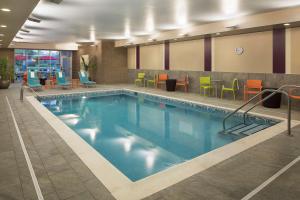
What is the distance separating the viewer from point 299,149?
3936 mm

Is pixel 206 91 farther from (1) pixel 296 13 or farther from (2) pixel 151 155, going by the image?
(2) pixel 151 155

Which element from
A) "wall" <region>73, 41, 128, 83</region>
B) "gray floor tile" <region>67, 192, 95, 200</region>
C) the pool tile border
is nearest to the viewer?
"gray floor tile" <region>67, 192, 95, 200</region>

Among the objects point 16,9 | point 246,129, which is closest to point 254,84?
point 246,129

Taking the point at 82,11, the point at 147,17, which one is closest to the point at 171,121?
the point at 147,17

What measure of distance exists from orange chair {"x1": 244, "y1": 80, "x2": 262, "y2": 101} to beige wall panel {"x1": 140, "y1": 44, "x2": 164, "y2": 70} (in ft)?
17.9

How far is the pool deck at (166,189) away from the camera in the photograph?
8.34 feet

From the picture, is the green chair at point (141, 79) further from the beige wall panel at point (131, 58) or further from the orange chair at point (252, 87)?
the orange chair at point (252, 87)

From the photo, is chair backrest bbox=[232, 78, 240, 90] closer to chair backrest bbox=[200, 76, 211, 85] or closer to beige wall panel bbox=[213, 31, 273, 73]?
beige wall panel bbox=[213, 31, 273, 73]

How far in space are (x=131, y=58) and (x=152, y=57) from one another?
2.58 meters

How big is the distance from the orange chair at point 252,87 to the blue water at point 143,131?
1.83m

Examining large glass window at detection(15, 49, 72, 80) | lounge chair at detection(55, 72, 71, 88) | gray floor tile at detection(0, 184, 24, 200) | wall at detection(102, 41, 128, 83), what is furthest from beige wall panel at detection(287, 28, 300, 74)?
large glass window at detection(15, 49, 72, 80)

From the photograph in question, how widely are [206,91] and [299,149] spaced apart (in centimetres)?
684

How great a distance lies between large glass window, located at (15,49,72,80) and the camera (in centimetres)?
1936

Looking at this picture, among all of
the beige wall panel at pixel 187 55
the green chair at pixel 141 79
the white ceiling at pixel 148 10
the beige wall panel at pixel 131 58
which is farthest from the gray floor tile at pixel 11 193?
the beige wall panel at pixel 131 58
